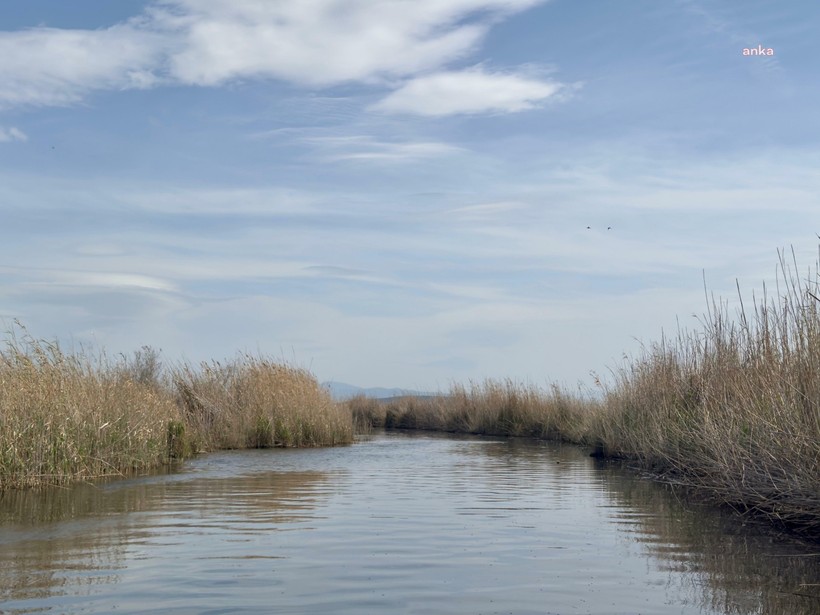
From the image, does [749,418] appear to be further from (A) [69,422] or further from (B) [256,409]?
(B) [256,409]

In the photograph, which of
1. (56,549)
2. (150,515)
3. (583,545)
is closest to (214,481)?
(150,515)

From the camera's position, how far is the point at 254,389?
70.7 feet

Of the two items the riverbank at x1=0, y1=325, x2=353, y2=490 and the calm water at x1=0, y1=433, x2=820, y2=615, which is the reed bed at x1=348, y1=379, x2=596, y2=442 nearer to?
the riverbank at x1=0, y1=325, x2=353, y2=490

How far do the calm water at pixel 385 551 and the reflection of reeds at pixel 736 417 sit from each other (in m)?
0.52

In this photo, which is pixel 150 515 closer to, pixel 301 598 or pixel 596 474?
pixel 301 598

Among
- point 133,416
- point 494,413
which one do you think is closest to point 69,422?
point 133,416

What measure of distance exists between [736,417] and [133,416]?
9447 mm

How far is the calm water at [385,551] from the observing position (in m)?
5.71

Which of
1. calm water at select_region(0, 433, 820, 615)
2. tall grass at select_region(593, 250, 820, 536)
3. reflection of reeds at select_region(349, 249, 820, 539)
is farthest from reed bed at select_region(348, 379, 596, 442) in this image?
calm water at select_region(0, 433, 820, 615)

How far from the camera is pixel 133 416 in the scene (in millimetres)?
14539

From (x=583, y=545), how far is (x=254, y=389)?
48.2ft

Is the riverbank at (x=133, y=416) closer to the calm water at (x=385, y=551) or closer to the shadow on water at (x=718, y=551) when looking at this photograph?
the calm water at (x=385, y=551)

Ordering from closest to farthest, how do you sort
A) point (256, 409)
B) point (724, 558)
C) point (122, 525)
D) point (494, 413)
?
1. point (724, 558)
2. point (122, 525)
3. point (256, 409)
4. point (494, 413)

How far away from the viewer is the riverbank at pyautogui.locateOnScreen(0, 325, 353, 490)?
11.8 m
